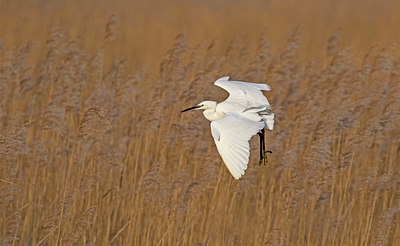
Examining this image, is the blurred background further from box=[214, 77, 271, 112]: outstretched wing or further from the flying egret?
the flying egret

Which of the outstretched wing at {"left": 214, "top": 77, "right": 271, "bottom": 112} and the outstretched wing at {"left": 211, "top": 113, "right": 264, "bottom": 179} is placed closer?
the outstretched wing at {"left": 211, "top": 113, "right": 264, "bottom": 179}

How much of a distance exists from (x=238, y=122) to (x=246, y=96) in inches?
22.9

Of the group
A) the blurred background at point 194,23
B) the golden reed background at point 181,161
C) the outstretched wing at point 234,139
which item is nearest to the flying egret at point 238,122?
the outstretched wing at point 234,139

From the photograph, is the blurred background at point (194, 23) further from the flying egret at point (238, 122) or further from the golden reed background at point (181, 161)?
the flying egret at point (238, 122)

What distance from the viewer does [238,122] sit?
116 inches

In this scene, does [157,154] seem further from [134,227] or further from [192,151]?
[134,227]

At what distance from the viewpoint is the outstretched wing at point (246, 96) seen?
3.31 m

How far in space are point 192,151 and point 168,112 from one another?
0.48 m

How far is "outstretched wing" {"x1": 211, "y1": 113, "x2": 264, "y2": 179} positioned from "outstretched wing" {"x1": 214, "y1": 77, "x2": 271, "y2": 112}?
10.8 inches

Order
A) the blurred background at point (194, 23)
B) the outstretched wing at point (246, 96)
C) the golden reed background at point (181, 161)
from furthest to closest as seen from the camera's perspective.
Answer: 1. the blurred background at point (194, 23)
2. the golden reed background at point (181, 161)
3. the outstretched wing at point (246, 96)

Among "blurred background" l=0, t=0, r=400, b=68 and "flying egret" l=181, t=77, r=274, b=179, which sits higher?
"blurred background" l=0, t=0, r=400, b=68

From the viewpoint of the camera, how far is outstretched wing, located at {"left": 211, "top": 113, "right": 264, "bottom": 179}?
8.70 ft

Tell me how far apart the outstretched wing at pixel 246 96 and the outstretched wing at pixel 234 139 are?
0.27 meters

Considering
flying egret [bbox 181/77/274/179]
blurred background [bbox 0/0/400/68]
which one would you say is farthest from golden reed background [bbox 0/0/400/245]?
blurred background [bbox 0/0/400/68]
